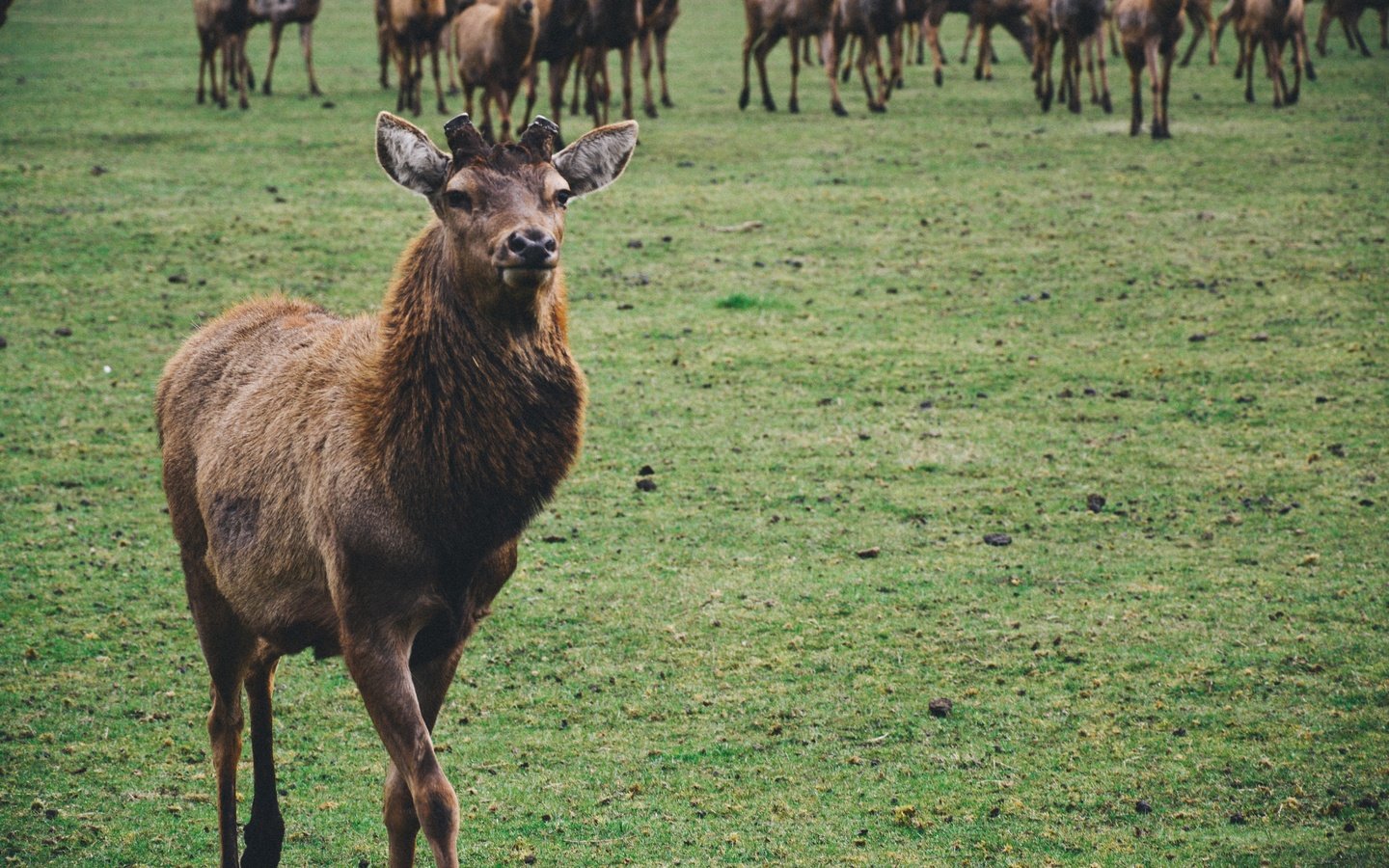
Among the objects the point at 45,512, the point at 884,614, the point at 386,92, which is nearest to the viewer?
the point at 884,614

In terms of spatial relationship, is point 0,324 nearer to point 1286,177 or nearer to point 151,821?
point 151,821

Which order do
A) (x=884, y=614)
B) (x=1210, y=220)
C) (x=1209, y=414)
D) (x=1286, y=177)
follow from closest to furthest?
(x=884, y=614)
(x=1209, y=414)
(x=1210, y=220)
(x=1286, y=177)

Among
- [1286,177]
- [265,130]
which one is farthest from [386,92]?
[1286,177]

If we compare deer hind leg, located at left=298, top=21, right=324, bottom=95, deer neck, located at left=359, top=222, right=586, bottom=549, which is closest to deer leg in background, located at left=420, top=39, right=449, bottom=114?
deer hind leg, located at left=298, top=21, right=324, bottom=95

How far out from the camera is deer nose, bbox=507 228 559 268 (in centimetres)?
393

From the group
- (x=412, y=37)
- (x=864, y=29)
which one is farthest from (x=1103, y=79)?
(x=412, y=37)

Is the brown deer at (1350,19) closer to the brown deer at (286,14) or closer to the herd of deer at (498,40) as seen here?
the herd of deer at (498,40)

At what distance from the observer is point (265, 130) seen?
17453 millimetres

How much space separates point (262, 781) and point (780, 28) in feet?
56.7

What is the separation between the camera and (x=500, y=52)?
16.3m

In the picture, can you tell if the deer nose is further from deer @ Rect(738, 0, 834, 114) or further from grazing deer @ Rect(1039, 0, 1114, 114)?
grazing deer @ Rect(1039, 0, 1114, 114)

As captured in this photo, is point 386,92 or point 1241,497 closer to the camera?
point 1241,497

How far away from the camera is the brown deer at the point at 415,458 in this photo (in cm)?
394

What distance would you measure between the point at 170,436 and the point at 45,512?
3132mm
